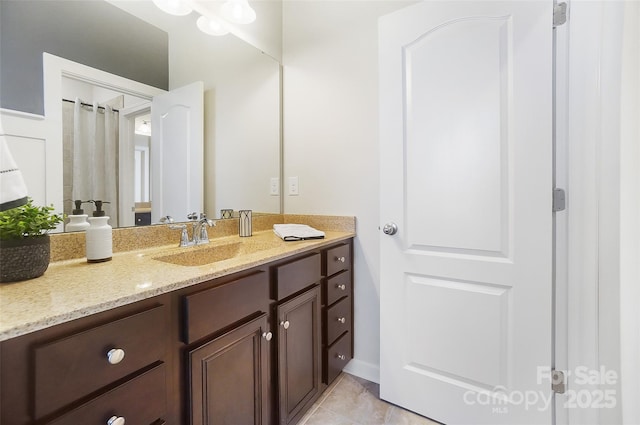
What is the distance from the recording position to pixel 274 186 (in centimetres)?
198

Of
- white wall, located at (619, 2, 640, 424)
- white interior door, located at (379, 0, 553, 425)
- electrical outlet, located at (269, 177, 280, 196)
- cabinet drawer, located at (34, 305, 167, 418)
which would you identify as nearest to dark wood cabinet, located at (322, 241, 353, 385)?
white interior door, located at (379, 0, 553, 425)

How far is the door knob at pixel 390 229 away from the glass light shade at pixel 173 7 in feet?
4.76

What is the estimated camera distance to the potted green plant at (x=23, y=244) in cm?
71

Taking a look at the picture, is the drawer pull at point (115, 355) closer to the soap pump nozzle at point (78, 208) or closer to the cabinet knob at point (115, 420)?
the cabinet knob at point (115, 420)

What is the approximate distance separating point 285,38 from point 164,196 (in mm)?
1398

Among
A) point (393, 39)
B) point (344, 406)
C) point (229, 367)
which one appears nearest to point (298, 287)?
point (229, 367)

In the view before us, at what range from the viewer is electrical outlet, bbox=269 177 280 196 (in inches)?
77.4

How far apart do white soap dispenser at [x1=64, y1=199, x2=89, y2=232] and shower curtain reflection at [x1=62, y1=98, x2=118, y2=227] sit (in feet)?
0.05

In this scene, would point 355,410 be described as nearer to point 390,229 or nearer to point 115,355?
point 390,229

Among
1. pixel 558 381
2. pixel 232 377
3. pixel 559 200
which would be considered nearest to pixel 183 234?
pixel 232 377

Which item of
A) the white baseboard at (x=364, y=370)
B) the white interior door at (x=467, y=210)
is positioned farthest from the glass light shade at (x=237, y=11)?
the white baseboard at (x=364, y=370)

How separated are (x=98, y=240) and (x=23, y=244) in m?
0.26

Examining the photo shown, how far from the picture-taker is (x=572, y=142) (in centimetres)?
111

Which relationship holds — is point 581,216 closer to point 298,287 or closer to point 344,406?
point 298,287
